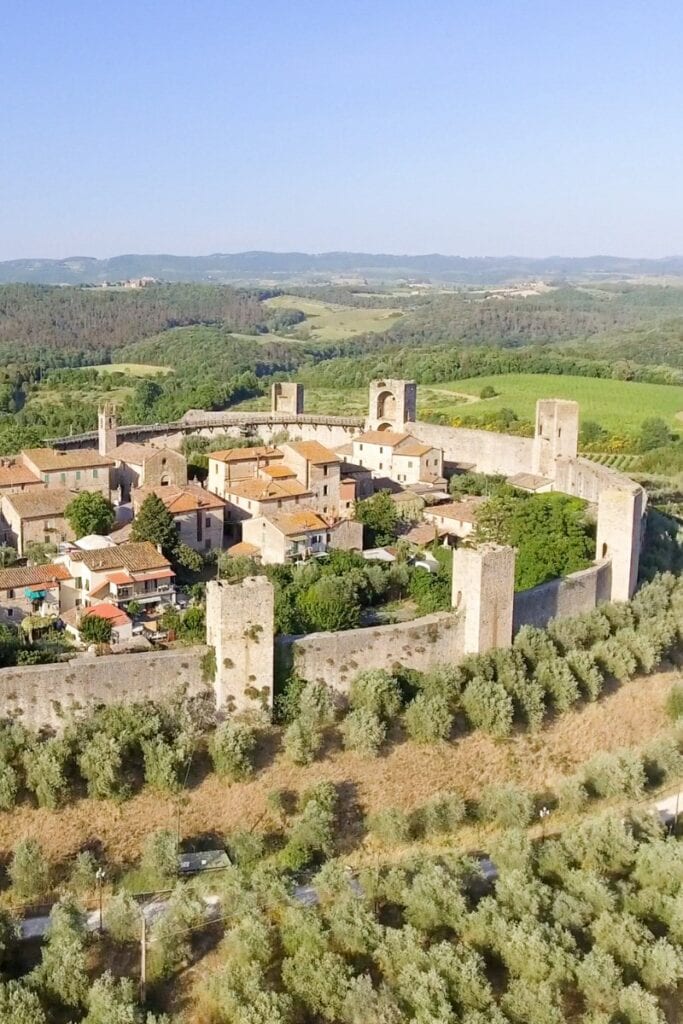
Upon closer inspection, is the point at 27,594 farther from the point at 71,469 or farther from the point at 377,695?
the point at 377,695

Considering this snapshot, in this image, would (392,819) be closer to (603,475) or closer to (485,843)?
(485,843)

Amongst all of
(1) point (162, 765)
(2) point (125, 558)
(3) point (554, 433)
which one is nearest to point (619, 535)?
(3) point (554, 433)

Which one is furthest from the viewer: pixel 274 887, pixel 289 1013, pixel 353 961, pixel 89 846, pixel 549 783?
pixel 549 783

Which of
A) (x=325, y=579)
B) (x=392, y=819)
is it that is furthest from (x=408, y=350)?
(x=392, y=819)

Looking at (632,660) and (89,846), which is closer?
(89,846)

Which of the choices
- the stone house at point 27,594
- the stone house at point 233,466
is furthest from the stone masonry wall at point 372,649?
the stone house at point 233,466
